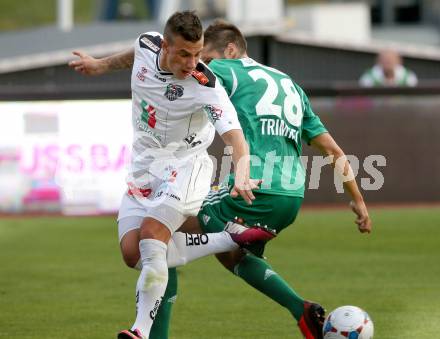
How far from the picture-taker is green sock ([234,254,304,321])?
7000 millimetres

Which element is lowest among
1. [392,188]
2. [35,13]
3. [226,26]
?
[35,13]

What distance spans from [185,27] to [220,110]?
1.61ft

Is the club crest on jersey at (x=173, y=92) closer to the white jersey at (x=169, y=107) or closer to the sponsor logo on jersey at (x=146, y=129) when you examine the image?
the white jersey at (x=169, y=107)

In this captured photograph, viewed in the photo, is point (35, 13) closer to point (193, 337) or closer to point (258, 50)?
point (258, 50)

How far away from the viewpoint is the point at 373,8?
32.4 metres

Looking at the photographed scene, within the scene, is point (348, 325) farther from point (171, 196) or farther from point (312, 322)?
point (171, 196)

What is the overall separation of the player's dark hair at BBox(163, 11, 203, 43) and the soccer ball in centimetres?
186

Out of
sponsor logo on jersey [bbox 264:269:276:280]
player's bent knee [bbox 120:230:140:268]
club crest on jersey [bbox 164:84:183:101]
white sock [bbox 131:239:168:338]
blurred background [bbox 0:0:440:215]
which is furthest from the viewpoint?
blurred background [bbox 0:0:440:215]

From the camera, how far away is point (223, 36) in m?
7.25

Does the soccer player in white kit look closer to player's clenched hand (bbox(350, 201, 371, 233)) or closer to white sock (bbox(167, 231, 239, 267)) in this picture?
white sock (bbox(167, 231, 239, 267))

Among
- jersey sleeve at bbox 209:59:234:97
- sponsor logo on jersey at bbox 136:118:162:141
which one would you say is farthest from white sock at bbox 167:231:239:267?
jersey sleeve at bbox 209:59:234:97

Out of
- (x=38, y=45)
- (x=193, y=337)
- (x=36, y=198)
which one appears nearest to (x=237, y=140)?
(x=193, y=337)

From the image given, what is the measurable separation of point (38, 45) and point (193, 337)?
609 inches

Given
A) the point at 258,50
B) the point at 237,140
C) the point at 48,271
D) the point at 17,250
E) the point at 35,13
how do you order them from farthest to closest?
1. the point at 35,13
2. the point at 258,50
3. the point at 17,250
4. the point at 48,271
5. the point at 237,140
